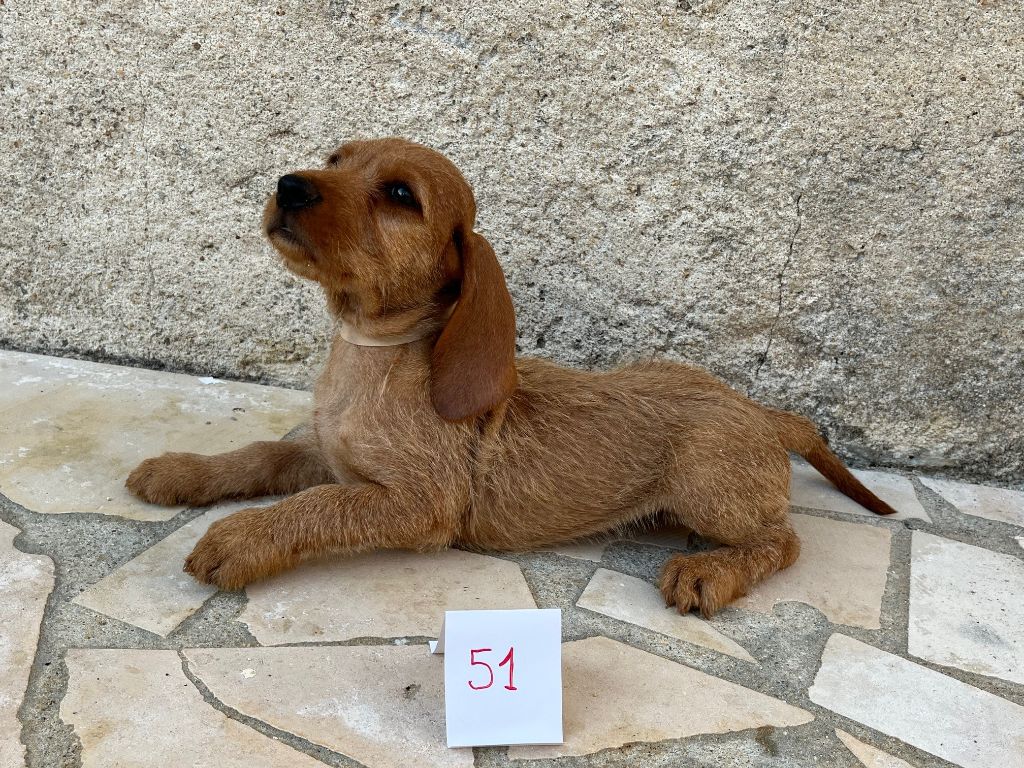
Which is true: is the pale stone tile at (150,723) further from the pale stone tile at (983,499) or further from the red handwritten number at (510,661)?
the pale stone tile at (983,499)

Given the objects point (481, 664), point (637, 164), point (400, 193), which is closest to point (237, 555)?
point (481, 664)

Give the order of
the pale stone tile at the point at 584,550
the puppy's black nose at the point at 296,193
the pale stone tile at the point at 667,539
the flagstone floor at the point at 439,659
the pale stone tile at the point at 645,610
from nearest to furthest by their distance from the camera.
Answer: the flagstone floor at the point at 439,659, the puppy's black nose at the point at 296,193, the pale stone tile at the point at 645,610, the pale stone tile at the point at 584,550, the pale stone tile at the point at 667,539

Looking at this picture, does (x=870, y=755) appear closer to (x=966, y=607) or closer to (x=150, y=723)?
(x=966, y=607)

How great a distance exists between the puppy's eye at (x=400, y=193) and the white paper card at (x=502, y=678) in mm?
1196

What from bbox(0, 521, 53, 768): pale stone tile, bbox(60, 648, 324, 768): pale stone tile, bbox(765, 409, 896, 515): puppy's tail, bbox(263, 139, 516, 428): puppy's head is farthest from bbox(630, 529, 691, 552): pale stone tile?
bbox(0, 521, 53, 768): pale stone tile

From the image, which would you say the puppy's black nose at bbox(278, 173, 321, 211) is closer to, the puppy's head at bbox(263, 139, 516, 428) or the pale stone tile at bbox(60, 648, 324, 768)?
the puppy's head at bbox(263, 139, 516, 428)

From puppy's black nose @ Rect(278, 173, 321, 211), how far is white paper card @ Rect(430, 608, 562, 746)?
3.85ft

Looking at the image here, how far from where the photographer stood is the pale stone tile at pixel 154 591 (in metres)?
2.55

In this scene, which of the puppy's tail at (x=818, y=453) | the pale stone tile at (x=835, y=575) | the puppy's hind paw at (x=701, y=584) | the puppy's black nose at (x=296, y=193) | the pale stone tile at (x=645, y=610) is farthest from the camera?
the puppy's tail at (x=818, y=453)

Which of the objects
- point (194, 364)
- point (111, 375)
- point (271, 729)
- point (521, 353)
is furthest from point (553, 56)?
point (271, 729)

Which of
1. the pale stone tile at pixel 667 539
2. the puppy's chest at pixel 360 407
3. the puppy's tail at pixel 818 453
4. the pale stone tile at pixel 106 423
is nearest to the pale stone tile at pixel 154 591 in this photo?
the pale stone tile at pixel 106 423

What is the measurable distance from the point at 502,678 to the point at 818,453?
5.75 ft

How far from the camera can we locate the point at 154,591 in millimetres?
2682

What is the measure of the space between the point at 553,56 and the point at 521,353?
1231 millimetres
